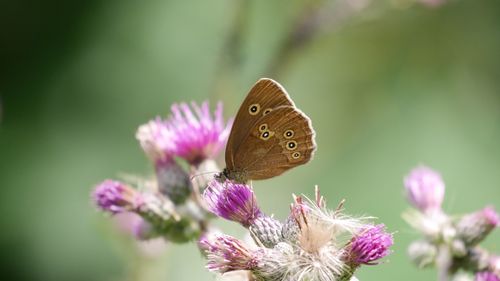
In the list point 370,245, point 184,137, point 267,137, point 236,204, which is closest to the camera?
point 370,245

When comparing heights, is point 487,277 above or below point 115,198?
below

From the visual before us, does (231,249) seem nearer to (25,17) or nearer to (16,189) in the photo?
(16,189)

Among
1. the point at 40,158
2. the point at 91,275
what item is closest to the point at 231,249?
the point at 91,275

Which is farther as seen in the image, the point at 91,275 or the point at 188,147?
the point at 91,275

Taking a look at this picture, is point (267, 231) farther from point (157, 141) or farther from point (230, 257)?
point (157, 141)

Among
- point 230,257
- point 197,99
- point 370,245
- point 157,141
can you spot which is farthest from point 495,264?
point 197,99

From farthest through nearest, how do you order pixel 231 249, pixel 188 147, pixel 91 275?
pixel 91 275 < pixel 188 147 < pixel 231 249

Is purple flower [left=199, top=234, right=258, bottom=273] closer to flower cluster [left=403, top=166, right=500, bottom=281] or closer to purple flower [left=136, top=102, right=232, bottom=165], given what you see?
purple flower [left=136, top=102, right=232, bottom=165]
